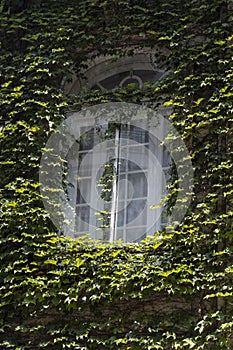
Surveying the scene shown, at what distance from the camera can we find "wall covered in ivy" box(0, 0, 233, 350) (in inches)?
340

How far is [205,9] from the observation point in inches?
396

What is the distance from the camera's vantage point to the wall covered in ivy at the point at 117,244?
28.3 feet

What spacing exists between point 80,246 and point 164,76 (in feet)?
7.46

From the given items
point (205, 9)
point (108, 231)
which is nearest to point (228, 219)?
point (108, 231)

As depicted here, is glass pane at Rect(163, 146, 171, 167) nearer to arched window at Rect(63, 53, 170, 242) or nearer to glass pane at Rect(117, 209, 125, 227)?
arched window at Rect(63, 53, 170, 242)

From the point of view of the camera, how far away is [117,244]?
9242mm

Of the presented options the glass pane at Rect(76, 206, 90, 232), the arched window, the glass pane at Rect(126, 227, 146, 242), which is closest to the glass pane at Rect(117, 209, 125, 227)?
the arched window

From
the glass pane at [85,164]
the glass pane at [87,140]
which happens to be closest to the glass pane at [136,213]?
the glass pane at [85,164]

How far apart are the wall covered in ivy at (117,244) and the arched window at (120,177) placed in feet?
1.05

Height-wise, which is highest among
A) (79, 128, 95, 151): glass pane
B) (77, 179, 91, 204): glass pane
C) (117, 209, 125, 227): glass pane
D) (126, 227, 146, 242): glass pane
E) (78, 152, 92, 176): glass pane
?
(79, 128, 95, 151): glass pane

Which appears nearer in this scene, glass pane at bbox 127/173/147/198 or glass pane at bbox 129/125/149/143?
glass pane at bbox 127/173/147/198

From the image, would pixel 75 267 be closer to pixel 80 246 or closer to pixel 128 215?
pixel 80 246

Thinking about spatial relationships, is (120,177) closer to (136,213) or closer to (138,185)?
(138,185)

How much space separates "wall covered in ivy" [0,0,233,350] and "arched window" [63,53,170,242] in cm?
32
